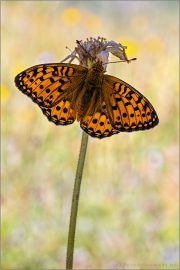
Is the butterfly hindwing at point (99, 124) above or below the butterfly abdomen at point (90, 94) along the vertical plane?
below

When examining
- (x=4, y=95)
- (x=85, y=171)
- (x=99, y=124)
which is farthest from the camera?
(x=4, y=95)

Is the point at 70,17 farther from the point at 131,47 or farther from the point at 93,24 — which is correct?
the point at 131,47

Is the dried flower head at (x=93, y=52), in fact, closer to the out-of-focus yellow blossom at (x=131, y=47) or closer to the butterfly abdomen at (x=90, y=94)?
the butterfly abdomen at (x=90, y=94)

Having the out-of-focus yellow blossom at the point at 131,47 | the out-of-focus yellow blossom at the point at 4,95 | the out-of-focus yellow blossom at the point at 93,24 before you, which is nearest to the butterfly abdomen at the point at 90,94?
the out-of-focus yellow blossom at the point at 4,95

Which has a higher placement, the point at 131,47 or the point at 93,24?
the point at 93,24

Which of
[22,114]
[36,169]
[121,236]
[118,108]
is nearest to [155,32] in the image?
[22,114]

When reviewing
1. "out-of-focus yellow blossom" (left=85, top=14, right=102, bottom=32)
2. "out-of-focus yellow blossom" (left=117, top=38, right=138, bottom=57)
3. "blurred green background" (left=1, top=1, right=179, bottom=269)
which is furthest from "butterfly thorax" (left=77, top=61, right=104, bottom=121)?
"out-of-focus yellow blossom" (left=85, top=14, right=102, bottom=32)

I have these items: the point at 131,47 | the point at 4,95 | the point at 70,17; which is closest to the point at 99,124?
the point at 4,95

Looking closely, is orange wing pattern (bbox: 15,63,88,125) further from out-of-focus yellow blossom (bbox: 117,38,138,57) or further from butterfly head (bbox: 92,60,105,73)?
out-of-focus yellow blossom (bbox: 117,38,138,57)
